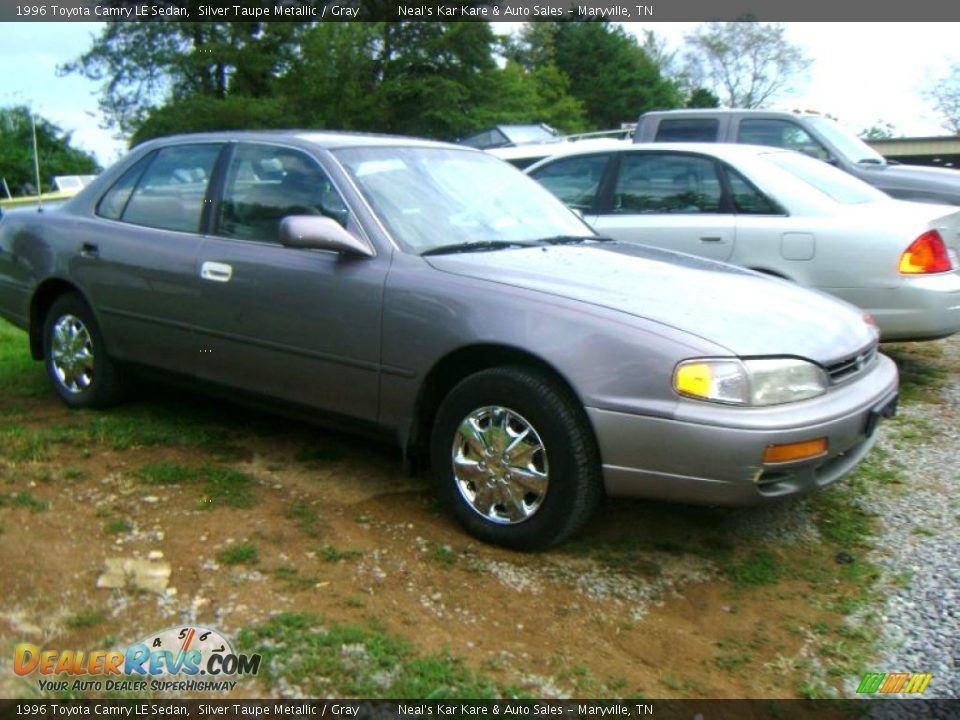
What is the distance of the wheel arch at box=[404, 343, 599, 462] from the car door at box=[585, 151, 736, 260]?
2901mm

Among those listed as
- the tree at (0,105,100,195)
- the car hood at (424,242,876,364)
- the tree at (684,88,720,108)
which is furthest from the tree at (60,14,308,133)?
the car hood at (424,242,876,364)

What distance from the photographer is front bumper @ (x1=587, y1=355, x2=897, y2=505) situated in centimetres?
308

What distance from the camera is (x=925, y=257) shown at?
5500 millimetres

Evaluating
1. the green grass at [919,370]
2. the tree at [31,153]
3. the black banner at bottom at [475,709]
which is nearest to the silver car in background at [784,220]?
the green grass at [919,370]

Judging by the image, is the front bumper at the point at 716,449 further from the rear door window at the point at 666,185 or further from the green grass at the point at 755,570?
the rear door window at the point at 666,185

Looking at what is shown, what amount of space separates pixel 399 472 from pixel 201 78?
121ft

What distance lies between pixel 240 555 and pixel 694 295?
1.93 m

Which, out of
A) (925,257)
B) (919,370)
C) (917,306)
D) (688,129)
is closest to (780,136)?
(688,129)

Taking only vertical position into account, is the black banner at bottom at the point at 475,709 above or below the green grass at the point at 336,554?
below

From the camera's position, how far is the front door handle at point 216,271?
4.26 meters

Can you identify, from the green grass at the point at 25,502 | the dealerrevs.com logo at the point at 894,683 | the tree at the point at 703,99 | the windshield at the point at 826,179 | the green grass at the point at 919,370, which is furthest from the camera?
the tree at the point at 703,99

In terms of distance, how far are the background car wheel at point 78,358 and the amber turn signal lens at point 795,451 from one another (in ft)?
11.2

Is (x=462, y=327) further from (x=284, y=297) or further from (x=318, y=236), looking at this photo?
(x=284, y=297)

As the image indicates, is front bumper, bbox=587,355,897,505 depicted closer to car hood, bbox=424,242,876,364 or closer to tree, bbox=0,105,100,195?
car hood, bbox=424,242,876,364
